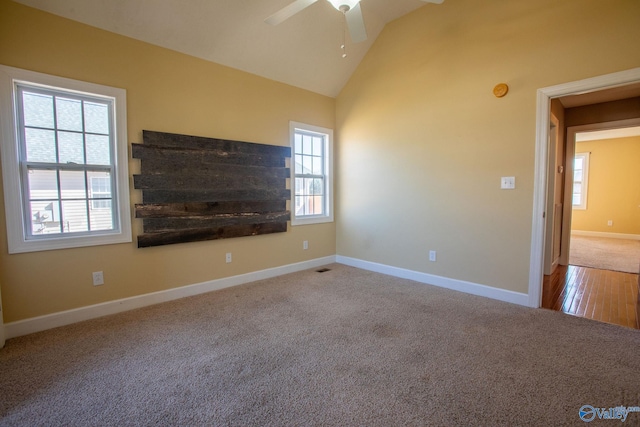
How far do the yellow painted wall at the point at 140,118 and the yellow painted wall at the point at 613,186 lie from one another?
7.74 m

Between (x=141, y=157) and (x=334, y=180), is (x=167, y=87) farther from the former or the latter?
(x=334, y=180)

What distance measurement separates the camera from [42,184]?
2551 mm

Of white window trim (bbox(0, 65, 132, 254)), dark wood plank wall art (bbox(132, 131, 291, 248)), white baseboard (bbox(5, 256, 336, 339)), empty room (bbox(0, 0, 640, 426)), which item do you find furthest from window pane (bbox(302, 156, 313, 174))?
white window trim (bbox(0, 65, 132, 254))

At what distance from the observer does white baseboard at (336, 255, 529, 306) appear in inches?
121

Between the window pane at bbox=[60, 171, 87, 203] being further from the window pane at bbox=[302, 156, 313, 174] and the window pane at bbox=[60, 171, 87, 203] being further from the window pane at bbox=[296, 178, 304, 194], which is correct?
the window pane at bbox=[302, 156, 313, 174]

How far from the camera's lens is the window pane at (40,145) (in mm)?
2480

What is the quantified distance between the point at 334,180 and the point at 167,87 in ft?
8.63

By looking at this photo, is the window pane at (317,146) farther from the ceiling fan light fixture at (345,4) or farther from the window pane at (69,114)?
the window pane at (69,114)

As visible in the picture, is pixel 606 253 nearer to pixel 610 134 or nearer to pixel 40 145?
pixel 610 134

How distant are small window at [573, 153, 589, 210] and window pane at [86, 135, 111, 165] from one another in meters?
9.68

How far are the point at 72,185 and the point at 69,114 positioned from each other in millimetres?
640

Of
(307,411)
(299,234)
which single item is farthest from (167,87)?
(307,411)

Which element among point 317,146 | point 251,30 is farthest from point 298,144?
point 251,30

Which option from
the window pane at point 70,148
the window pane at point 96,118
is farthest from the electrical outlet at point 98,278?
the window pane at point 96,118
